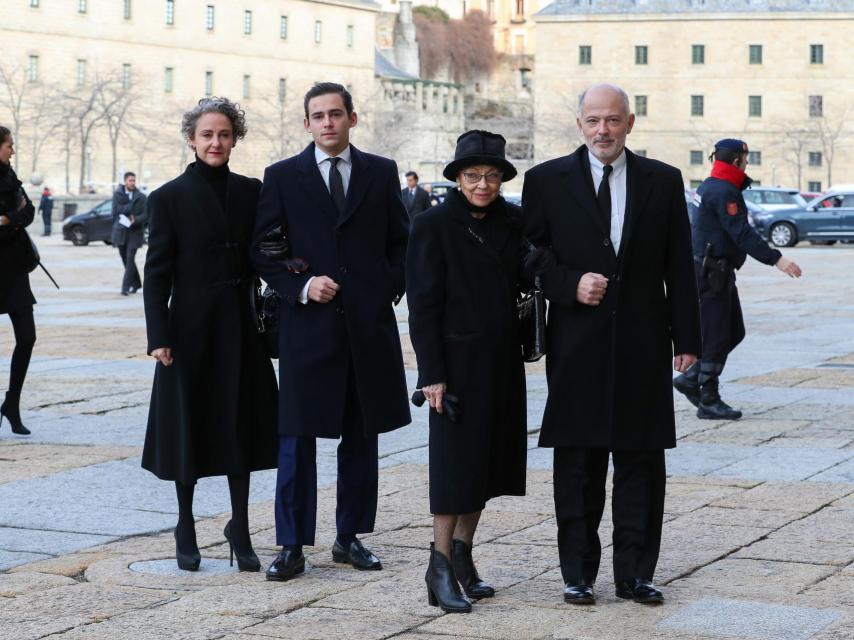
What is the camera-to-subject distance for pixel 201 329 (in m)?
5.93

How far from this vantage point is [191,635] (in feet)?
16.2

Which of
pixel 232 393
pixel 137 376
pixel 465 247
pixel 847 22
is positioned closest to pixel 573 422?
pixel 465 247

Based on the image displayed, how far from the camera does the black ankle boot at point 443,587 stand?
5215mm

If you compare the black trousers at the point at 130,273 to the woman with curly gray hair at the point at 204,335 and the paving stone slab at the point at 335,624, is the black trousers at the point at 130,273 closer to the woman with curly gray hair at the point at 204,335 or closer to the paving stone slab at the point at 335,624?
the woman with curly gray hair at the point at 204,335

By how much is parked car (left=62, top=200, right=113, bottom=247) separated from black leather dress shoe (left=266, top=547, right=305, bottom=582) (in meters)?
35.8

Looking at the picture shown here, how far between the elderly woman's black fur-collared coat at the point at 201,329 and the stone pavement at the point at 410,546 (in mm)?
404

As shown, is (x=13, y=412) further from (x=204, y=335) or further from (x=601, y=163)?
(x=601, y=163)

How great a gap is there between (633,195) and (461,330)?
67 centimetres

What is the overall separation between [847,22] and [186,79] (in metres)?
36.7

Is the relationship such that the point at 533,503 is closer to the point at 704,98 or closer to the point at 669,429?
the point at 669,429

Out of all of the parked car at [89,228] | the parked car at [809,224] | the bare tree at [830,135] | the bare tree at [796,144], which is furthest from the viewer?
the bare tree at [796,144]

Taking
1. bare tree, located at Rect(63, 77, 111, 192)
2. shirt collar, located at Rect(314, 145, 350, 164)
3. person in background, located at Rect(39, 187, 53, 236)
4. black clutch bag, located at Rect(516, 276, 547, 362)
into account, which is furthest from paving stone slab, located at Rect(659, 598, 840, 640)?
bare tree, located at Rect(63, 77, 111, 192)

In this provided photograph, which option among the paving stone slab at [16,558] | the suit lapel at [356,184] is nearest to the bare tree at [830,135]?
the suit lapel at [356,184]

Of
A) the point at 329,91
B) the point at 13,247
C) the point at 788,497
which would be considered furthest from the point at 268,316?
the point at 13,247
